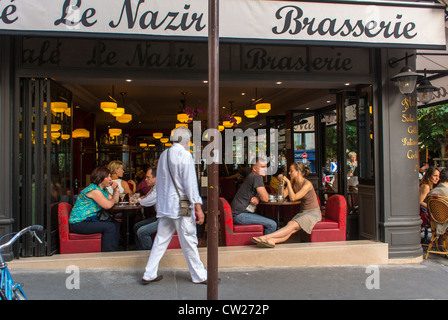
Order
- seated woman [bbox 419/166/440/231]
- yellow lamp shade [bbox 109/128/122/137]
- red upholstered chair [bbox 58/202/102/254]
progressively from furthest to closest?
yellow lamp shade [bbox 109/128/122/137] < seated woman [bbox 419/166/440/231] < red upholstered chair [bbox 58/202/102/254]

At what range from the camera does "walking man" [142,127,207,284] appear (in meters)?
4.36

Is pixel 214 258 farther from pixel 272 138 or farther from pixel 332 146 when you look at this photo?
pixel 272 138

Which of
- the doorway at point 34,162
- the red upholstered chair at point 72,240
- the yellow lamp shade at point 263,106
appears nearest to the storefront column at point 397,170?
the red upholstered chair at point 72,240

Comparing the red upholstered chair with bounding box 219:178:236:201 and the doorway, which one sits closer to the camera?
A: the doorway

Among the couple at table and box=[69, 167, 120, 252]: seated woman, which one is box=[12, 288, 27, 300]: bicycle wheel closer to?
box=[69, 167, 120, 252]: seated woman

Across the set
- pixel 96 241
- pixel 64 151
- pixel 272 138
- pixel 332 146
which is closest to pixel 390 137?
pixel 96 241

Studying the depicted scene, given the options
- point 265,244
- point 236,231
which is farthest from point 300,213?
point 236,231

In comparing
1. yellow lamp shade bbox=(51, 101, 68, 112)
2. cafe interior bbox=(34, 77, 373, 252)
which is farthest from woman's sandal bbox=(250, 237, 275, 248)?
yellow lamp shade bbox=(51, 101, 68, 112)

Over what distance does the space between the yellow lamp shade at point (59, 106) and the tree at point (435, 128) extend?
14258mm

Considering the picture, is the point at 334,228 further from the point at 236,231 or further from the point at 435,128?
the point at 435,128

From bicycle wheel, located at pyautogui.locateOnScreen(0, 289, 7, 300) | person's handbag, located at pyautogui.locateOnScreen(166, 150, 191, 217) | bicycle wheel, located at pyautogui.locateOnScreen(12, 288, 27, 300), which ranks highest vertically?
person's handbag, located at pyautogui.locateOnScreen(166, 150, 191, 217)

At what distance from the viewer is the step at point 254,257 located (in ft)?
16.6

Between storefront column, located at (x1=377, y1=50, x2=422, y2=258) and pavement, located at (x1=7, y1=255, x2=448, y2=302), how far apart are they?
49 cm

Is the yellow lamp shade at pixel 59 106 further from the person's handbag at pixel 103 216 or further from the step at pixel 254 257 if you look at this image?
the step at pixel 254 257
